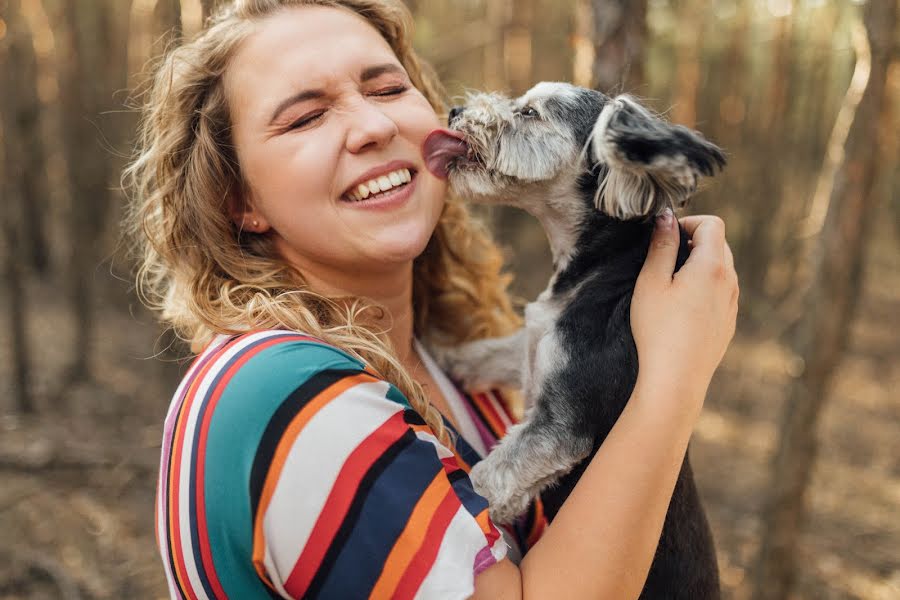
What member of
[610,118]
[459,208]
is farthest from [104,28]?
[610,118]

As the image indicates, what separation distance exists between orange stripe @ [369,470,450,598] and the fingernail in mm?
1108

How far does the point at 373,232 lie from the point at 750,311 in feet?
49.1

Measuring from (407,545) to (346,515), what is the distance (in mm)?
134

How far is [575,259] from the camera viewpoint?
7.59ft

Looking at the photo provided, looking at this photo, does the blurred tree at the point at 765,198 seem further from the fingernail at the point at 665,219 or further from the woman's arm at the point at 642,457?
the woman's arm at the point at 642,457

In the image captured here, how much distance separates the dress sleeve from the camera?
1353mm

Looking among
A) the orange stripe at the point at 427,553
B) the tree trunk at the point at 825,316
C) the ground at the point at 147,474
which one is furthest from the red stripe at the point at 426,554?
the ground at the point at 147,474

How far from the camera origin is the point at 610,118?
1997 mm

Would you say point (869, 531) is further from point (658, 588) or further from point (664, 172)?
point (664, 172)

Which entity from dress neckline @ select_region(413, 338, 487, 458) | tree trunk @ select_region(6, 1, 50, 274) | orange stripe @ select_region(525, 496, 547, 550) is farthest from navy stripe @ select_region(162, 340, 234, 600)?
tree trunk @ select_region(6, 1, 50, 274)

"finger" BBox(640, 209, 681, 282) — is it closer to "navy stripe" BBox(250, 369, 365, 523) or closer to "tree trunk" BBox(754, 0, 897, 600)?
"navy stripe" BBox(250, 369, 365, 523)

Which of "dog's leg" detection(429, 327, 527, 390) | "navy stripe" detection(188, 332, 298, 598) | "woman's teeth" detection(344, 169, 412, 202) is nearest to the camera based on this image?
"navy stripe" detection(188, 332, 298, 598)

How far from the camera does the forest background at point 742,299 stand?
4125 mm

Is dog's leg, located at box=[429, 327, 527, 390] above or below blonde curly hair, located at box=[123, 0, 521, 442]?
below
